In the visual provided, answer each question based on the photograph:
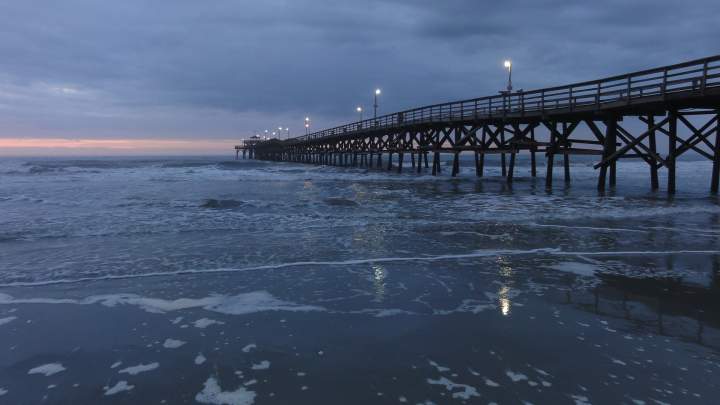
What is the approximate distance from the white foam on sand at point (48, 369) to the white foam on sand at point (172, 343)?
2.65 feet

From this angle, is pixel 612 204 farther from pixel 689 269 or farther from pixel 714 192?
pixel 689 269

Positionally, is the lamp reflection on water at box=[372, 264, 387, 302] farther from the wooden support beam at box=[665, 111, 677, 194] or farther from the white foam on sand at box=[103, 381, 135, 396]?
the wooden support beam at box=[665, 111, 677, 194]

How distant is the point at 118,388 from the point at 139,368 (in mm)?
324

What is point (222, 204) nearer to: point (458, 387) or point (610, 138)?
point (458, 387)

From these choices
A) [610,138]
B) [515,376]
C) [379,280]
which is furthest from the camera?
[610,138]

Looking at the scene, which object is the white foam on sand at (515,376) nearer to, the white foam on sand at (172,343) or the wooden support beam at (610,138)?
the white foam on sand at (172,343)

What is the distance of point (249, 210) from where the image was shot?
14.7 meters

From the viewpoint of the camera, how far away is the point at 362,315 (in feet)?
A: 16.4

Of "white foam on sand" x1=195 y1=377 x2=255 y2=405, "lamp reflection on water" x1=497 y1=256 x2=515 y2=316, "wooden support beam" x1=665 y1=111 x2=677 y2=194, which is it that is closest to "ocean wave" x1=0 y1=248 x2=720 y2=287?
"lamp reflection on water" x1=497 y1=256 x2=515 y2=316

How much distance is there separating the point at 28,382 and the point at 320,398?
2309 millimetres

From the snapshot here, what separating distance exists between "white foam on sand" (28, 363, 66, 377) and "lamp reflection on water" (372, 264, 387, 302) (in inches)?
125

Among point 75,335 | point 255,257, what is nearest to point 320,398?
point 75,335

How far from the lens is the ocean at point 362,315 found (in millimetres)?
3488

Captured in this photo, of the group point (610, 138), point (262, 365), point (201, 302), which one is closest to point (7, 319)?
point (201, 302)
